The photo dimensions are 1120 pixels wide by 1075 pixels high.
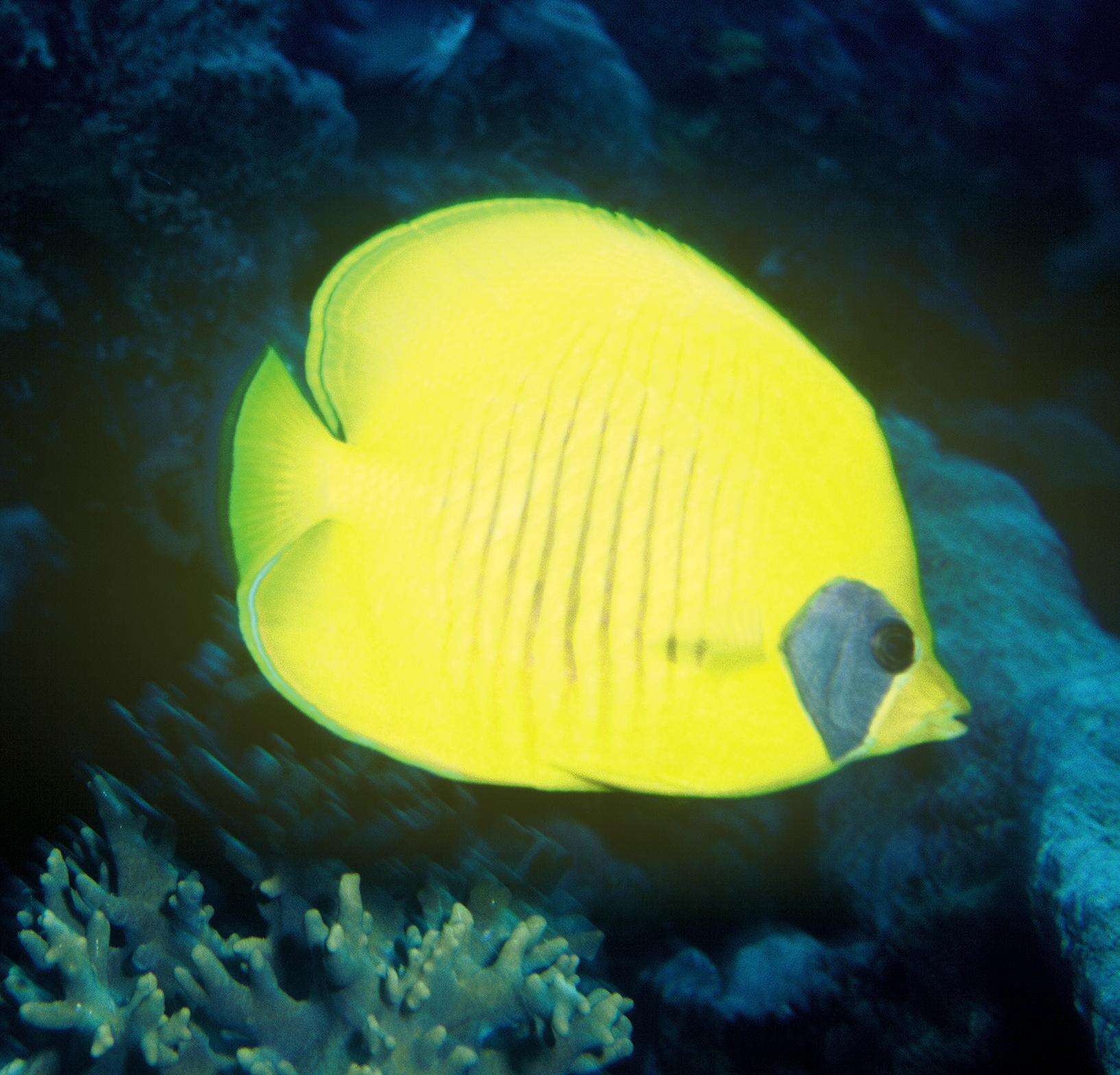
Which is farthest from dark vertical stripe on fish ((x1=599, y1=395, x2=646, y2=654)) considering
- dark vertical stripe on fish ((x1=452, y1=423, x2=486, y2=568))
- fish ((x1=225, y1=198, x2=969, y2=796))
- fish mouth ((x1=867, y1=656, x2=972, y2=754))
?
fish mouth ((x1=867, y1=656, x2=972, y2=754))

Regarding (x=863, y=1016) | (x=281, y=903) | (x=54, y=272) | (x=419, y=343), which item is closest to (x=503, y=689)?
(x=419, y=343)

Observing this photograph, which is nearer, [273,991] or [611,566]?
[611,566]

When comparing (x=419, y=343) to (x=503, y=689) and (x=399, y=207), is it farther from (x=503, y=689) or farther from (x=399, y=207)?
(x=399, y=207)

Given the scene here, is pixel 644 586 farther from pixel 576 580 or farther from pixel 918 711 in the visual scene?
pixel 918 711

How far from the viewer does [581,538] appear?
1.80ft

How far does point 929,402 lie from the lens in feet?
7.56

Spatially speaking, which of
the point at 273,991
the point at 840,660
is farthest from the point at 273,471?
the point at 273,991

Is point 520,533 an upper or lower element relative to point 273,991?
upper

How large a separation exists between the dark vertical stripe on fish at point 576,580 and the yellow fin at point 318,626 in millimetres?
166

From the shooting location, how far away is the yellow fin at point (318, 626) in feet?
1.90

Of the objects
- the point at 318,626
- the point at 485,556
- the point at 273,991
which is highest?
the point at 485,556

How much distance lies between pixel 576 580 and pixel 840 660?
21cm

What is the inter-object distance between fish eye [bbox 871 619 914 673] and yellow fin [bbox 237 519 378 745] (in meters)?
0.41

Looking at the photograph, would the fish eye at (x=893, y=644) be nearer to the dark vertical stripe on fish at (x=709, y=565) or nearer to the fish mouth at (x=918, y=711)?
the fish mouth at (x=918, y=711)
